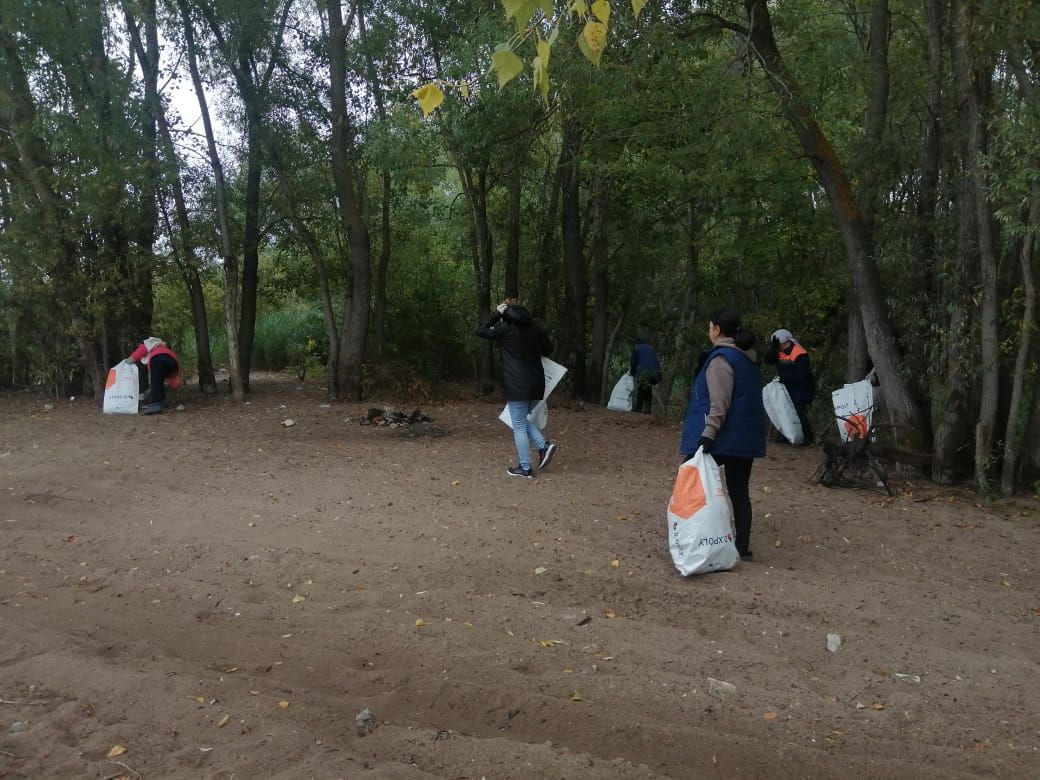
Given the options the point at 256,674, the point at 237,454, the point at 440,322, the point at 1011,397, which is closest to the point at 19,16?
the point at 237,454

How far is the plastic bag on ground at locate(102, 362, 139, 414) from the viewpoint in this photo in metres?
11.7

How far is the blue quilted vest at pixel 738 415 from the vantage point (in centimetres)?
540

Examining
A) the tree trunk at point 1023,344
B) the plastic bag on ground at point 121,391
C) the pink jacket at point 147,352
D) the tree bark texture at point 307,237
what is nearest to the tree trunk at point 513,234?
the tree bark texture at point 307,237

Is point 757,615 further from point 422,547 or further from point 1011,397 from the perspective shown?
point 1011,397

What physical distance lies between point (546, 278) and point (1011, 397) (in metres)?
8.96

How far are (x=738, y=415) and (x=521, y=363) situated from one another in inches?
111

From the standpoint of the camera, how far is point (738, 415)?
5.43 meters

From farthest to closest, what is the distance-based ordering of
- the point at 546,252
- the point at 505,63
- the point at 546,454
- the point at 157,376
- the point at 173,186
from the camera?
1. the point at 546,252
2. the point at 173,186
3. the point at 157,376
4. the point at 546,454
5. the point at 505,63

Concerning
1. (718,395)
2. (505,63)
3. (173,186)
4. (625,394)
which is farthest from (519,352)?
(173,186)

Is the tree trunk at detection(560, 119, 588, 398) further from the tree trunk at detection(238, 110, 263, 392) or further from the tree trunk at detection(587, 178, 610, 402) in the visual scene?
the tree trunk at detection(238, 110, 263, 392)

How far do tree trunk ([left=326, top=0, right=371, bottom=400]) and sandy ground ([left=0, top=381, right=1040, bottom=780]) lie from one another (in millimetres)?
4906

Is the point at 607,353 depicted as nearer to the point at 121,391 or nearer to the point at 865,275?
the point at 865,275

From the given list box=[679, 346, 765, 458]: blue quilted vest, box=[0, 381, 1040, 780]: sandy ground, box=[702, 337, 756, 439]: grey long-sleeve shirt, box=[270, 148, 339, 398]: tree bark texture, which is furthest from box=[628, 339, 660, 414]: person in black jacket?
box=[702, 337, 756, 439]: grey long-sleeve shirt

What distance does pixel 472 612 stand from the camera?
190 inches
